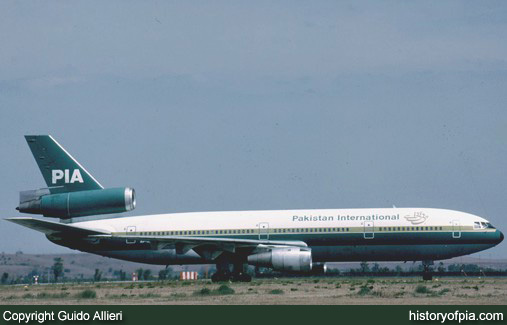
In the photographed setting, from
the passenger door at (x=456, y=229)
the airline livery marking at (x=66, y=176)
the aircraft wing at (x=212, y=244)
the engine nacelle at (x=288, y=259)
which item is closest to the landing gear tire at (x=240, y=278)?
the aircraft wing at (x=212, y=244)

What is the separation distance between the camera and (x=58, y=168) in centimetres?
5728

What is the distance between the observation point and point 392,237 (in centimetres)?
5372

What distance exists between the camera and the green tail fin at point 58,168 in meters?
57.0

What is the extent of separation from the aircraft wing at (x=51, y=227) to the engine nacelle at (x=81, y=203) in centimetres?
96

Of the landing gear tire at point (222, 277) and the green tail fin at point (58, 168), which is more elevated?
the green tail fin at point (58, 168)

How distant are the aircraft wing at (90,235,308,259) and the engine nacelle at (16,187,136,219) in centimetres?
263

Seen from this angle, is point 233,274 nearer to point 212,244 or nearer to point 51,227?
point 212,244

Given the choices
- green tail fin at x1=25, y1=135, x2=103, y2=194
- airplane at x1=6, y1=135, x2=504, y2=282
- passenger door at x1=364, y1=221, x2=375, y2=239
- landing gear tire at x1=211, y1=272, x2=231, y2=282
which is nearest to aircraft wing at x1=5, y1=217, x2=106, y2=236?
airplane at x1=6, y1=135, x2=504, y2=282

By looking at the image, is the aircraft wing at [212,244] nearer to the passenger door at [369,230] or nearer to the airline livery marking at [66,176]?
the passenger door at [369,230]

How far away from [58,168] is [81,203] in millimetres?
3497
